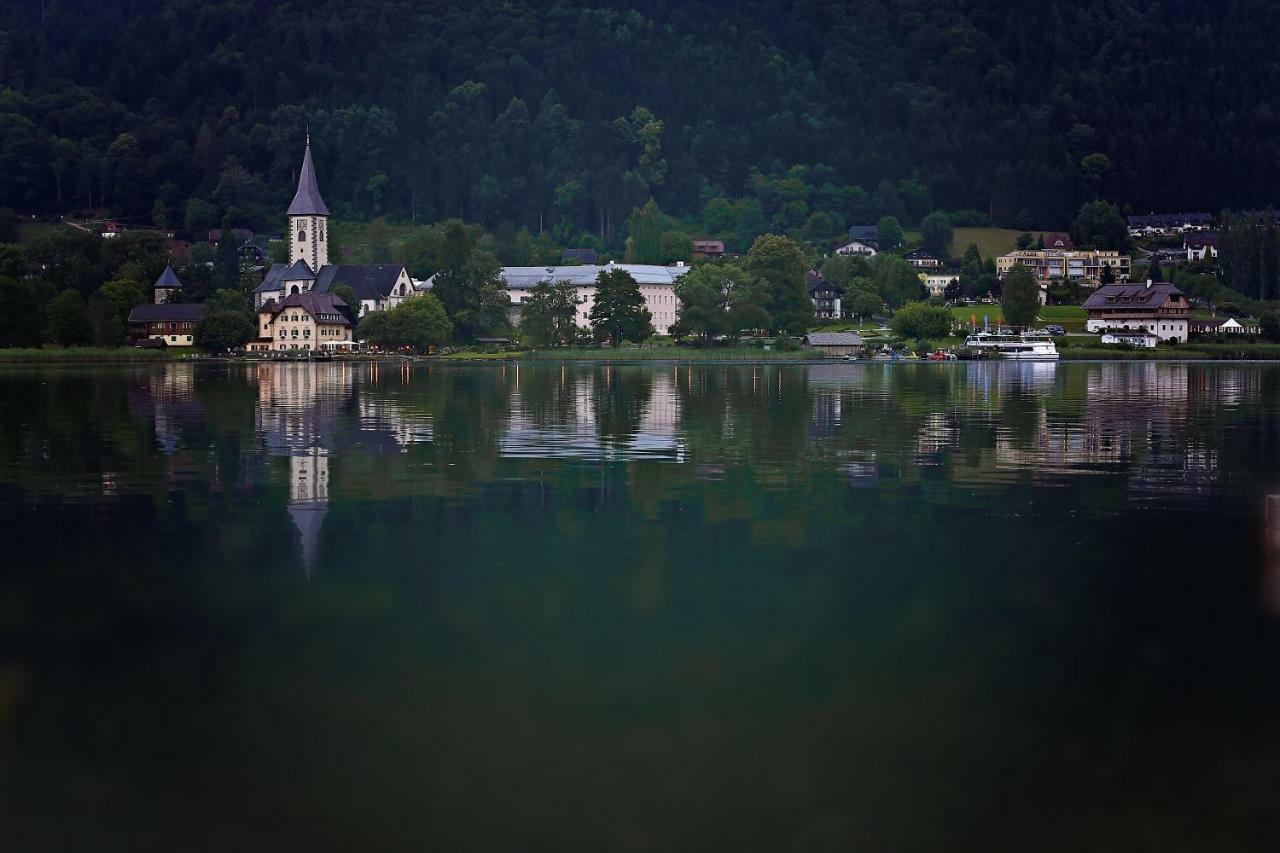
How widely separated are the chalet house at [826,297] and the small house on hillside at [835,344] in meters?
24.2

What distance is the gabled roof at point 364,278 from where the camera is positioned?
131113mm

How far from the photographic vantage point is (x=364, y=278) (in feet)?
436

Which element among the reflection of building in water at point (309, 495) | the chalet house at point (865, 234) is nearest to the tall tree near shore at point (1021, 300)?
the chalet house at point (865, 234)

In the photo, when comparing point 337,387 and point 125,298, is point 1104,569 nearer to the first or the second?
point 337,387

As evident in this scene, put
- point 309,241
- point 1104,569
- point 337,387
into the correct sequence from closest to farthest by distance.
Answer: point 1104,569
point 337,387
point 309,241

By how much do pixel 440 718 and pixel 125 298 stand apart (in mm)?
116403

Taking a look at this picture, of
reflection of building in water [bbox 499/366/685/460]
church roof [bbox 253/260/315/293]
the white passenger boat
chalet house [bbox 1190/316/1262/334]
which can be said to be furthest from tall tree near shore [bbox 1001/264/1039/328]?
reflection of building in water [bbox 499/366/685/460]

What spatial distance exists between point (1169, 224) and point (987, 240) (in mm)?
27538

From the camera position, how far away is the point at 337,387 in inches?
2435

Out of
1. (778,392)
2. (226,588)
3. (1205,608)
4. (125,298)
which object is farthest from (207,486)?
(125,298)

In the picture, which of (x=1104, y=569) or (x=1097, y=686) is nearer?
(x=1097, y=686)

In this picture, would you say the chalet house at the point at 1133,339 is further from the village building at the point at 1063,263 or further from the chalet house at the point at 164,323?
the chalet house at the point at 164,323

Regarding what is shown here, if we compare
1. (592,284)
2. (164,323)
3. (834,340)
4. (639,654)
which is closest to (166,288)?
(164,323)

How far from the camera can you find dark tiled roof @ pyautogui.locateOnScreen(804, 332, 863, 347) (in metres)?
109
